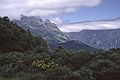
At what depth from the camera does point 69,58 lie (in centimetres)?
2148

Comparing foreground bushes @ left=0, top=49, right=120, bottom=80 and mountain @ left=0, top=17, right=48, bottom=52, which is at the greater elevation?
mountain @ left=0, top=17, right=48, bottom=52

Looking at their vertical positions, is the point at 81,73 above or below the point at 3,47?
below

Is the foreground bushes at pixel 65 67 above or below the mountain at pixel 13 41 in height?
below

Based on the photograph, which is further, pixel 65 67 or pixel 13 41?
pixel 13 41

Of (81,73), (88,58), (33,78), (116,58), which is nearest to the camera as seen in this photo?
(81,73)

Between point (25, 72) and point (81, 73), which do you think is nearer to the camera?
point (81, 73)

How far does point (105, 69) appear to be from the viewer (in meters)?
17.2

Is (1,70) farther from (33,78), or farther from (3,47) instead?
Result: (3,47)

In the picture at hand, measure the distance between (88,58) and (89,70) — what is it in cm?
406

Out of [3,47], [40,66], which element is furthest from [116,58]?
[3,47]

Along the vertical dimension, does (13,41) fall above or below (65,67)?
above

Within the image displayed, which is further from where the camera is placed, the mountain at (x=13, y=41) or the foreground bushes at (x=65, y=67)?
the mountain at (x=13, y=41)

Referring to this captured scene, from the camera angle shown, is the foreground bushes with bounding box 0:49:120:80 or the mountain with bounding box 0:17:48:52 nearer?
the foreground bushes with bounding box 0:49:120:80

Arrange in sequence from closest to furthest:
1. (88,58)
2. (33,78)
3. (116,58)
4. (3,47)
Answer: (33,78) → (116,58) → (88,58) → (3,47)
